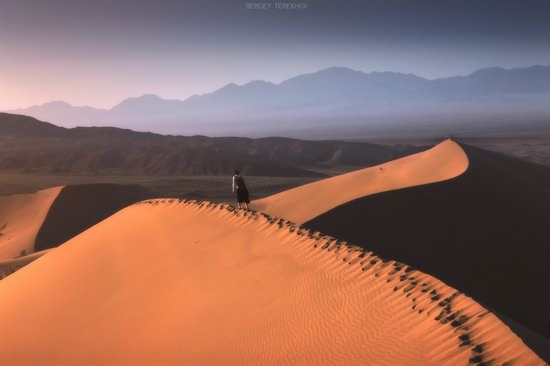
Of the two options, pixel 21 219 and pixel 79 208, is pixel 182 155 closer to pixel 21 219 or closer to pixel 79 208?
pixel 79 208

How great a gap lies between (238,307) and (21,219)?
25.2 meters

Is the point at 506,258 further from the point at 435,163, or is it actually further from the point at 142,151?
the point at 142,151

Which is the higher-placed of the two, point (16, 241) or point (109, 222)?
point (109, 222)

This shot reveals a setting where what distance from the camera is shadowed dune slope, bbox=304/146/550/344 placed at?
29.9 ft

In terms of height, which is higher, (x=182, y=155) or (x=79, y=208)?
(x=182, y=155)

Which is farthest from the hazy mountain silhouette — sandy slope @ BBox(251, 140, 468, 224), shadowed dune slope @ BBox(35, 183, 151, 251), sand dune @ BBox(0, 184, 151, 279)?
sandy slope @ BBox(251, 140, 468, 224)

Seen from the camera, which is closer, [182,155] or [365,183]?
[365,183]

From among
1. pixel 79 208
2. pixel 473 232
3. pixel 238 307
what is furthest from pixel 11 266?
pixel 79 208

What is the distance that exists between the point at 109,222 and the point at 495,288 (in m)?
9.40

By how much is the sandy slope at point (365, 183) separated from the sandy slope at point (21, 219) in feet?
40.3

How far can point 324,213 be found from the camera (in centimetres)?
1270

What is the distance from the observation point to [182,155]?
242ft

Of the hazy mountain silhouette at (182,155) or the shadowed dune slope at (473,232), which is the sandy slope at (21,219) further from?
the hazy mountain silhouette at (182,155)

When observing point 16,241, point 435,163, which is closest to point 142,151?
point 16,241
